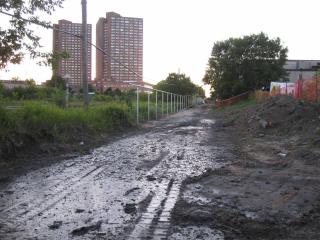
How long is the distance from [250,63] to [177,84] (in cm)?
4493

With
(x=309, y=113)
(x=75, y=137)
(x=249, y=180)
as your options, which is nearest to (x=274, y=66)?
(x=309, y=113)

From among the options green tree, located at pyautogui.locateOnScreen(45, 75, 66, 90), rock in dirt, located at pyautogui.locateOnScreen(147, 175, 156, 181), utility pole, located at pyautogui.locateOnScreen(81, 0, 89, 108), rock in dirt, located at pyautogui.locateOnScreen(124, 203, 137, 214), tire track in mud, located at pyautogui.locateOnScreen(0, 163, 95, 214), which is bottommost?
tire track in mud, located at pyautogui.locateOnScreen(0, 163, 95, 214)

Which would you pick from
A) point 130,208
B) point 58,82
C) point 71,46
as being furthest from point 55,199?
point 58,82

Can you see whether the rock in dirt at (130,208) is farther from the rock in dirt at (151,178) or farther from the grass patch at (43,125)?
the grass patch at (43,125)

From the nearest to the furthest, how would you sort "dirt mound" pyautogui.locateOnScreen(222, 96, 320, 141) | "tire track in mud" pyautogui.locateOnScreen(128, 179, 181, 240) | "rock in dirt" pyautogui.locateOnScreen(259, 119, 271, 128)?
"tire track in mud" pyautogui.locateOnScreen(128, 179, 181, 240)
"dirt mound" pyautogui.locateOnScreen(222, 96, 320, 141)
"rock in dirt" pyautogui.locateOnScreen(259, 119, 271, 128)

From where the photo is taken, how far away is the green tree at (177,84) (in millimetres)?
107812

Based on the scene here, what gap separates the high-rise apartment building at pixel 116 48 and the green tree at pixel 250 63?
98.5ft

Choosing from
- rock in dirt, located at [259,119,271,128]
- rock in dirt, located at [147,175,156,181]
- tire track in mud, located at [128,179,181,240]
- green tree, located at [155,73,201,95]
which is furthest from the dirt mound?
green tree, located at [155,73,201,95]

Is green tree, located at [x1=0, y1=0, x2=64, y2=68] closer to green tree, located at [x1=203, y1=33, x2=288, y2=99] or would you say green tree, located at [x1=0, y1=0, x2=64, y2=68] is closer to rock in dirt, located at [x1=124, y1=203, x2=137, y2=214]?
rock in dirt, located at [x1=124, y1=203, x2=137, y2=214]

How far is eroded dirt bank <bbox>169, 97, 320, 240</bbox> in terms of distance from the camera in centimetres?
575

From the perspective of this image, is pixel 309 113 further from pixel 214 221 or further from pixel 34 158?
pixel 214 221

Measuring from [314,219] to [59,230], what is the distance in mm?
3310

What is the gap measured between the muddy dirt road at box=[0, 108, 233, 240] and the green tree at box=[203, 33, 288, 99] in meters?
53.3

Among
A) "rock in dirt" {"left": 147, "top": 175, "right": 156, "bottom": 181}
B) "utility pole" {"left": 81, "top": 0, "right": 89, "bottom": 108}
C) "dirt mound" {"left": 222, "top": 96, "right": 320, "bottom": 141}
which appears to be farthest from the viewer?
"utility pole" {"left": 81, "top": 0, "right": 89, "bottom": 108}
